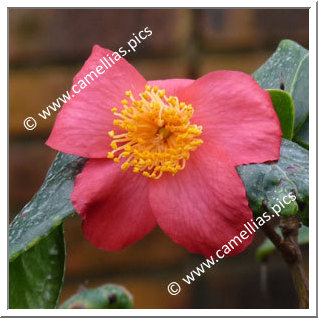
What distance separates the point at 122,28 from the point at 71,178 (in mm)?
598

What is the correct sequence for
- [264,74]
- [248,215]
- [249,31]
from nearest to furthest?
1. [248,215]
2. [264,74]
3. [249,31]

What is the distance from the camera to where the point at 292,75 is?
0.46m

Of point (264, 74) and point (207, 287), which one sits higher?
point (264, 74)

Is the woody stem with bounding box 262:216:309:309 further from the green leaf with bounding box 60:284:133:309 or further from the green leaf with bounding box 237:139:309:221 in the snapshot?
the green leaf with bounding box 60:284:133:309

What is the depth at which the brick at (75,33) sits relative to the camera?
881mm

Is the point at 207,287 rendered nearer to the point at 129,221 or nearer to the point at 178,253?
the point at 178,253

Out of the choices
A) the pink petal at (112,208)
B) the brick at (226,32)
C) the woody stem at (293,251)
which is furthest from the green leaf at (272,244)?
the brick at (226,32)

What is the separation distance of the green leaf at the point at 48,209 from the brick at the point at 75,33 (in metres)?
0.54

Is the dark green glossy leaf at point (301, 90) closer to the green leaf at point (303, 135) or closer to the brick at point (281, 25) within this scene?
the green leaf at point (303, 135)

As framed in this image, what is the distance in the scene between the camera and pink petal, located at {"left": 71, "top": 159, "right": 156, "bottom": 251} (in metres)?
0.35

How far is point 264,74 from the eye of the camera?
18.2 inches

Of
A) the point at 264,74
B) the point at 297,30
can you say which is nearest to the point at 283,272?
the point at 297,30

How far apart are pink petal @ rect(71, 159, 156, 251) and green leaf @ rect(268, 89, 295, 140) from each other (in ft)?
0.39

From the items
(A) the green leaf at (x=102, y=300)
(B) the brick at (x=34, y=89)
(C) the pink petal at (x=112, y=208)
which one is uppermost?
(B) the brick at (x=34, y=89)
